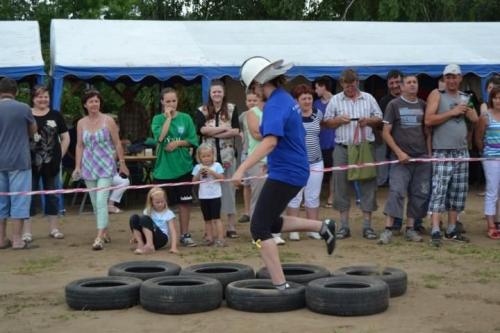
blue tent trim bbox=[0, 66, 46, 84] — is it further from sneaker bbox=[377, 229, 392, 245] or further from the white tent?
sneaker bbox=[377, 229, 392, 245]

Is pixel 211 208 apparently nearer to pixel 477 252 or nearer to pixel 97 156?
pixel 97 156

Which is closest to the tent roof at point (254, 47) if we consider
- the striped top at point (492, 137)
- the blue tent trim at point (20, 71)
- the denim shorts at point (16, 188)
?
the blue tent trim at point (20, 71)

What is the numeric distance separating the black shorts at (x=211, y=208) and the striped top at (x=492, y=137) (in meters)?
3.14

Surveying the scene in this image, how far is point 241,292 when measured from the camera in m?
5.88

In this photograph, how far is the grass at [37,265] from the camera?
7.67 m

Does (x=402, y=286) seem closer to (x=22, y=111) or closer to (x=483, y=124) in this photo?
(x=483, y=124)

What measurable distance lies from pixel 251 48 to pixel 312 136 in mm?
4785

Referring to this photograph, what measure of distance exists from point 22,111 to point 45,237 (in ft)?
5.98

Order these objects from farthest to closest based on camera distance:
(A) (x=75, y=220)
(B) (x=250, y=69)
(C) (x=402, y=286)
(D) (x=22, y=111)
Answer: (A) (x=75, y=220), (D) (x=22, y=111), (C) (x=402, y=286), (B) (x=250, y=69)

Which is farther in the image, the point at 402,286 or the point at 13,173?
the point at 13,173

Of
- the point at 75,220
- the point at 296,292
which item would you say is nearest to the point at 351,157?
the point at 296,292

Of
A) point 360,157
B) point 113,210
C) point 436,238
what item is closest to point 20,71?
point 113,210

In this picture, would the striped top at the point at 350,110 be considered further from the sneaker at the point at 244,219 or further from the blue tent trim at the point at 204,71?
the blue tent trim at the point at 204,71

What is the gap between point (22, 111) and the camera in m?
8.73
